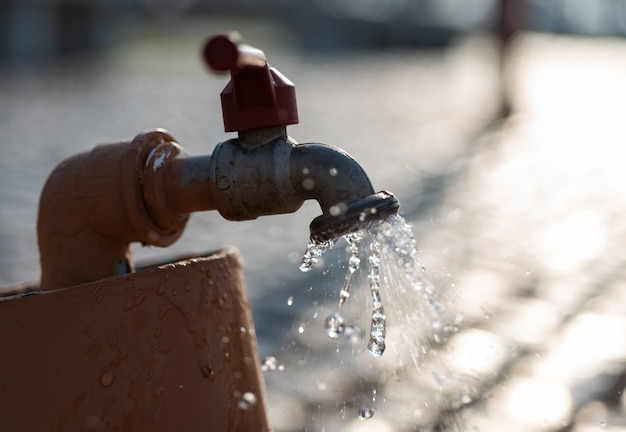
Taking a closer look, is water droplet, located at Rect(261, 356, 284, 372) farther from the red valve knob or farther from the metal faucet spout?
the red valve knob

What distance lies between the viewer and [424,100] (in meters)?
13.3

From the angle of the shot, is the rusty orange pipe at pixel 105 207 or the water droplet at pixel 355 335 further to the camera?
the water droplet at pixel 355 335

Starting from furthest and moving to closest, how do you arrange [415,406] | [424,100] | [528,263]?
1. [424,100]
2. [528,263]
3. [415,406]

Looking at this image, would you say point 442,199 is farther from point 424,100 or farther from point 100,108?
point 424,100

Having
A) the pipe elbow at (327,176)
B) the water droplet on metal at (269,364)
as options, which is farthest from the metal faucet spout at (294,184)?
the water droplet on metal at (269,364)

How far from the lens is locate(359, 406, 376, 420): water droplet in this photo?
2.42m

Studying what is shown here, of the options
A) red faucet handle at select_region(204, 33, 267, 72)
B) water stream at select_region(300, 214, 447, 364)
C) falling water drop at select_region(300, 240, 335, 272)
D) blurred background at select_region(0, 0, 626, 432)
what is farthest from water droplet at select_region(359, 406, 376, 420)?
red faucet handle at select_region(204, 33, 267, 72)

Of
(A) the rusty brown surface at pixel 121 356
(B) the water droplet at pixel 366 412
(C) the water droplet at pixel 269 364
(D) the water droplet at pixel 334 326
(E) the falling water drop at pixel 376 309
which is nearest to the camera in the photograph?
(A) the rusty brown surface at pixel 121 356

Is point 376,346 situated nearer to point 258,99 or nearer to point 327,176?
point 327,176

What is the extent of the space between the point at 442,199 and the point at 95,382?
4355mm

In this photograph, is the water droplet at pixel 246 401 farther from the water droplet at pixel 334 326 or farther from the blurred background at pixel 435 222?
the blurred background at pixel 435 222

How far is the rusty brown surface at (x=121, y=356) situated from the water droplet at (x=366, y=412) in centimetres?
83

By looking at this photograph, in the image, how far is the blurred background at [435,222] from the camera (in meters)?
2.59

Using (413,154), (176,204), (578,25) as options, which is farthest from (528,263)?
(578,25)
